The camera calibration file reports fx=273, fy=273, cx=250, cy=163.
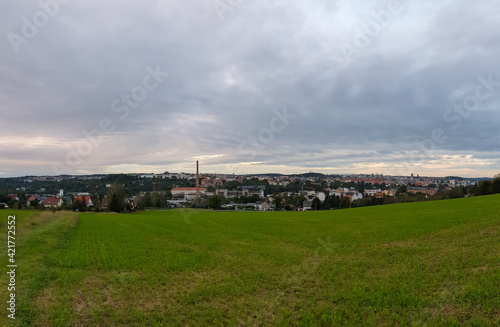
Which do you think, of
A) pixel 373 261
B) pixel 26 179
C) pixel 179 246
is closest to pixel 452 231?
pixel 373 261

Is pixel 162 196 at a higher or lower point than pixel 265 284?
lower

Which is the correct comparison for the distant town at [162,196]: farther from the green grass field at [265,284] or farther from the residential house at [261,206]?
the green grass field at [265,284]

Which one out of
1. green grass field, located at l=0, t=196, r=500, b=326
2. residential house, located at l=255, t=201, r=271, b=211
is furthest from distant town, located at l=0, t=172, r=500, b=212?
green grass field, located at l=0, t=196, r=500, b=326

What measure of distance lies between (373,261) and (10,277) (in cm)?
1552

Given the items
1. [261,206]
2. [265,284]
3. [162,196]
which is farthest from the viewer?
[261,206]

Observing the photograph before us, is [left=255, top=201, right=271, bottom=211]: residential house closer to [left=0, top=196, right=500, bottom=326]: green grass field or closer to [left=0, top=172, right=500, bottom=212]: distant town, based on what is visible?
[left=0, top=172, right=500, bottom=212]: distant town

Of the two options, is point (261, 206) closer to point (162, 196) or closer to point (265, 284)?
point (162, 196)

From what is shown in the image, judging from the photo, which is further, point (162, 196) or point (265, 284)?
point (162, 196)

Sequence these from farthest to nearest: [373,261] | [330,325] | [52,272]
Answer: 1. [373,261]
2. [52,272]
3. [330,325]

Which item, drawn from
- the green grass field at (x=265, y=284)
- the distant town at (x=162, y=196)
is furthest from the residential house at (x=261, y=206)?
the green grass field at (x=265, y=284)

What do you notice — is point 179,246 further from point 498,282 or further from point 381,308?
Answer: point 498,282

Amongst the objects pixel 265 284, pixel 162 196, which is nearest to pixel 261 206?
pixel 162 196

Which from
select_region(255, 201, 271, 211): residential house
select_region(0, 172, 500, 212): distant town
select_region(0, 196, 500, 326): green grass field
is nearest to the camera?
select_region(0, 196, 500, 326): green grass field

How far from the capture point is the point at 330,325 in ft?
24.9
